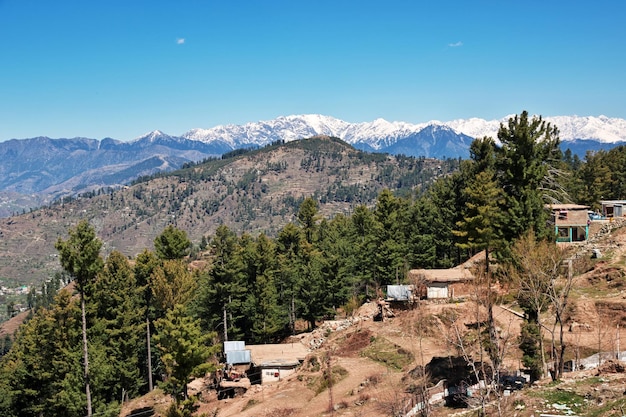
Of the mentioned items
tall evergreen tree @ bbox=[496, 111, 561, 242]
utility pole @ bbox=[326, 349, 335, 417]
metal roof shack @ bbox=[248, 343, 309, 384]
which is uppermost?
tall evergreen tree @ bbox=[496, 111, 561, 242]

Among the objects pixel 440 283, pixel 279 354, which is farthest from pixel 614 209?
pixel 279 354

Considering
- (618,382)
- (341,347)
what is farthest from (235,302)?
(618,382)

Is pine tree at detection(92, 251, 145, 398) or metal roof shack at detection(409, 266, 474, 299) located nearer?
metal roof shack at detection(409, 266, 474, 299)

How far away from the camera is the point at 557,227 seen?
190 ft

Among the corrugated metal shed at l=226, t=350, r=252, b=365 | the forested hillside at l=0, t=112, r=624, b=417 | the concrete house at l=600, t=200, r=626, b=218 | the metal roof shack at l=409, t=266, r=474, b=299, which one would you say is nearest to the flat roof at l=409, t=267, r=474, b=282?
the metal roof shack at l=409, t=266, r=474, b=299

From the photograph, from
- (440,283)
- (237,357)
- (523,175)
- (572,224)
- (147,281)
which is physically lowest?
(237,357)

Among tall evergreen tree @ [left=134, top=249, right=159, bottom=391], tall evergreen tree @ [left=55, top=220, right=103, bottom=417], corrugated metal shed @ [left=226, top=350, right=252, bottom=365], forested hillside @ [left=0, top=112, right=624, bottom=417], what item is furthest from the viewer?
tall evergreen tree @ [left=134, top=249, right=159, bottom=391]

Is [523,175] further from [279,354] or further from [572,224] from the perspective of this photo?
[279,354]

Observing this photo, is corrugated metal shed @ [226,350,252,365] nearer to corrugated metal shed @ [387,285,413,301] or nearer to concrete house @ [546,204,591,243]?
corrugated metal shed @ [387,285,413,301]

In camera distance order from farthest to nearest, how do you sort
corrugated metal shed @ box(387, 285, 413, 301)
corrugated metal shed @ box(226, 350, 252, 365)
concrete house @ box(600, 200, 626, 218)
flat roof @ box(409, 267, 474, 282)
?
concrete house @ box(600, 200, 626, 218), flat roof @ box(409, 267, 474, 282), corrugated metal shed @ box(387, 285, 413, 301), corrugated metal shed @ box(226, 350, 252, 365)

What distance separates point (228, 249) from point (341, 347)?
57.2 feet

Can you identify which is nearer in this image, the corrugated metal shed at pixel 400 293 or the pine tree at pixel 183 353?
the pine tree at pixel 183 353

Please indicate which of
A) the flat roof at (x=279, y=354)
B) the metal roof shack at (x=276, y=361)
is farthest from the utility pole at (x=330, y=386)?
the flat roof at (x=279, y=354)

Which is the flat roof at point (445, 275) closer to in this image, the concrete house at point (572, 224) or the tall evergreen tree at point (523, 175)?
the tall evergreen tree at point (523, 175)
